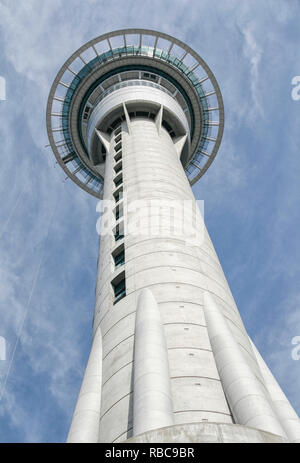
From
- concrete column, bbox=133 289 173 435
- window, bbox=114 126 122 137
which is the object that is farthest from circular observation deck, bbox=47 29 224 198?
concrete column, bbox=133 289 173 435

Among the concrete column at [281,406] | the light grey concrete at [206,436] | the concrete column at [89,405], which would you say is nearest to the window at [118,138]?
the concrete column at [89,405]

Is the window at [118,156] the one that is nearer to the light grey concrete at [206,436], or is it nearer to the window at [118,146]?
the window at [118,146]

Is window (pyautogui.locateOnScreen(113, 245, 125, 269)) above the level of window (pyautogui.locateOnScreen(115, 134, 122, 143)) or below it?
below

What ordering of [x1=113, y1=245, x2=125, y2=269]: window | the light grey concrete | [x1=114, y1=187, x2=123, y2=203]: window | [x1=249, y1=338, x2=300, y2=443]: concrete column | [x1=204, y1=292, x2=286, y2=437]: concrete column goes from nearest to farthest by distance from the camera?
the light grey concrete < [x1=204, y1=292, x2=286, y2=437]: concrete column < [x1=249, y1=338, x2=300, y2=443]: concrete column < [x1=113, y1=245, x2=125, y2=269]: window < [x1=114, y1=187, x2=123, y2=203]: window

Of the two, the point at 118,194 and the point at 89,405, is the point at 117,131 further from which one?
the point at 89,405

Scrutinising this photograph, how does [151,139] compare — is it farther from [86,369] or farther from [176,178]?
[86,369]

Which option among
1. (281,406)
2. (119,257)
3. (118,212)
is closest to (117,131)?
(118,212)

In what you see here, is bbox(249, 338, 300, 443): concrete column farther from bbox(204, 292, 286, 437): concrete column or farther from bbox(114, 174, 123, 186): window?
bbox(114, 174, 123, 186): window
